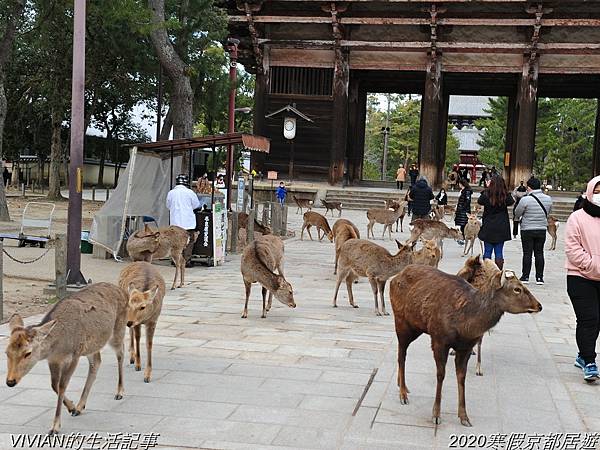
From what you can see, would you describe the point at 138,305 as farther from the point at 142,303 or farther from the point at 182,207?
the point at 182,207

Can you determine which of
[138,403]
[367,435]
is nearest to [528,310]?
[367,435]

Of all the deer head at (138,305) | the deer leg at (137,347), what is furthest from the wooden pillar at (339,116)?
the deer head at (138,305)

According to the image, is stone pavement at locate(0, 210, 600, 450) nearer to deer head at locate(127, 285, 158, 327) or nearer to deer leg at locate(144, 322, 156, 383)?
deer leg at locate(144, 322, 156, 383)

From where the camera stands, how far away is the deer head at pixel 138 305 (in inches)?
223

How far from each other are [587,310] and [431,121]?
2526cm

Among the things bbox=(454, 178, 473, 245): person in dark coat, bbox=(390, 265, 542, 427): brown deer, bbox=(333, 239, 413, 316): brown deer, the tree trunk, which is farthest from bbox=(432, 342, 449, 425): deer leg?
the tree trunk

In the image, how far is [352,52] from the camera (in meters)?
31.4

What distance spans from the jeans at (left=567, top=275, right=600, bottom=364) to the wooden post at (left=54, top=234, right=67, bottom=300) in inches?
239

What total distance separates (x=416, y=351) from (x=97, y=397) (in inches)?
129

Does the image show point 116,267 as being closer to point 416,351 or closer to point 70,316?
point 416,351

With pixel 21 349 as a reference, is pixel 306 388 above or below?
below

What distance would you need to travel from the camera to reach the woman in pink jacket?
21.2 feet

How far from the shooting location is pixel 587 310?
21.5 ft

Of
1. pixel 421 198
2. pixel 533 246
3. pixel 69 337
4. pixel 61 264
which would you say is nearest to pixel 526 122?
pixel 421 198
